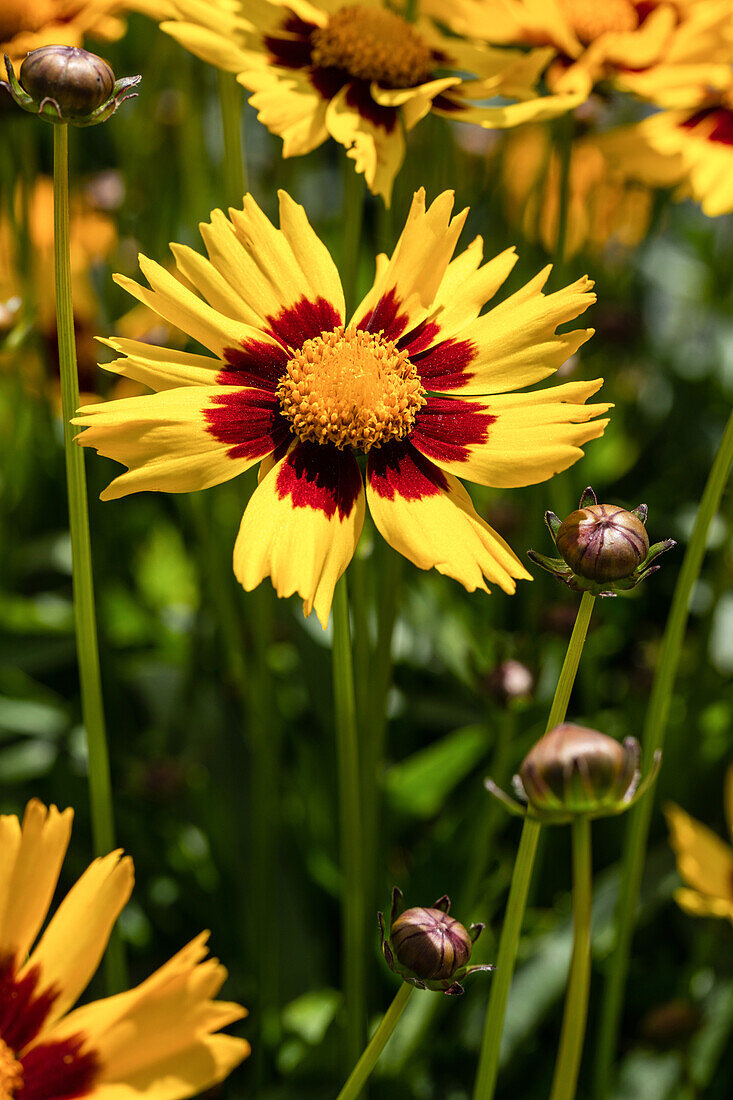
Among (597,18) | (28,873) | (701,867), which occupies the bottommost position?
(701,867)

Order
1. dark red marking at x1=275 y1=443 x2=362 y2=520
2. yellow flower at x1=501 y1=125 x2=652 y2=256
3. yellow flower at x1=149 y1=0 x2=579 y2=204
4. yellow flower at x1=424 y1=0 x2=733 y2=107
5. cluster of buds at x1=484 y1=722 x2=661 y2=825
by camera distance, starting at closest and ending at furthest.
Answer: cluster of buds at x1=484 y1=722 x2=661 y2=825
dark red marking at x1=275 y1=443 x2=362 y2=520
yellow flower at x1=149 y1=0 x2=579 y2=204
yellow flower at x1=424 y1=0 x2=733 y2=107
yellow flower at x1=501 y1=125 x2=652 y2=256

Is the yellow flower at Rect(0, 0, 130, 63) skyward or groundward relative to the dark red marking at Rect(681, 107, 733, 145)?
skyward

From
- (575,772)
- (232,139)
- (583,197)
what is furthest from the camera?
(583,197)

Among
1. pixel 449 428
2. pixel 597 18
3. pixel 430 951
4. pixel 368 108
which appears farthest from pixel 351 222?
pixel 430 951

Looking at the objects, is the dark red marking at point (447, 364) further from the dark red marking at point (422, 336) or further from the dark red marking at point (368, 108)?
the dark red marking at point (368, 108)

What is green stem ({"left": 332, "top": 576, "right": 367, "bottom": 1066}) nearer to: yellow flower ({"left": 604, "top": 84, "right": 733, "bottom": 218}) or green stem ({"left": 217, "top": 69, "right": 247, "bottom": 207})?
green stem ({"left": 217, "top": 69, "right": 247, "bottom": 207})

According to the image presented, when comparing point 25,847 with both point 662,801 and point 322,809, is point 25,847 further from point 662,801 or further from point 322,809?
point 662,801

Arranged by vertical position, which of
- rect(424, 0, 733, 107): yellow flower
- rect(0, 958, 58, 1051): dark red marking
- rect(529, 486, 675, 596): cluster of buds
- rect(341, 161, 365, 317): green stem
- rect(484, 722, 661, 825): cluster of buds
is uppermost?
rect(424, 0, 733, 107): yellow flower

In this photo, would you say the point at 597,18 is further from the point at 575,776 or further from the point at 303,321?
the point at 575,776

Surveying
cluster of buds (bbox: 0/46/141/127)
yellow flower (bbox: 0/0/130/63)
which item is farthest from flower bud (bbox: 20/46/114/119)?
yellow flower (bbox: 0/0/130/63)
